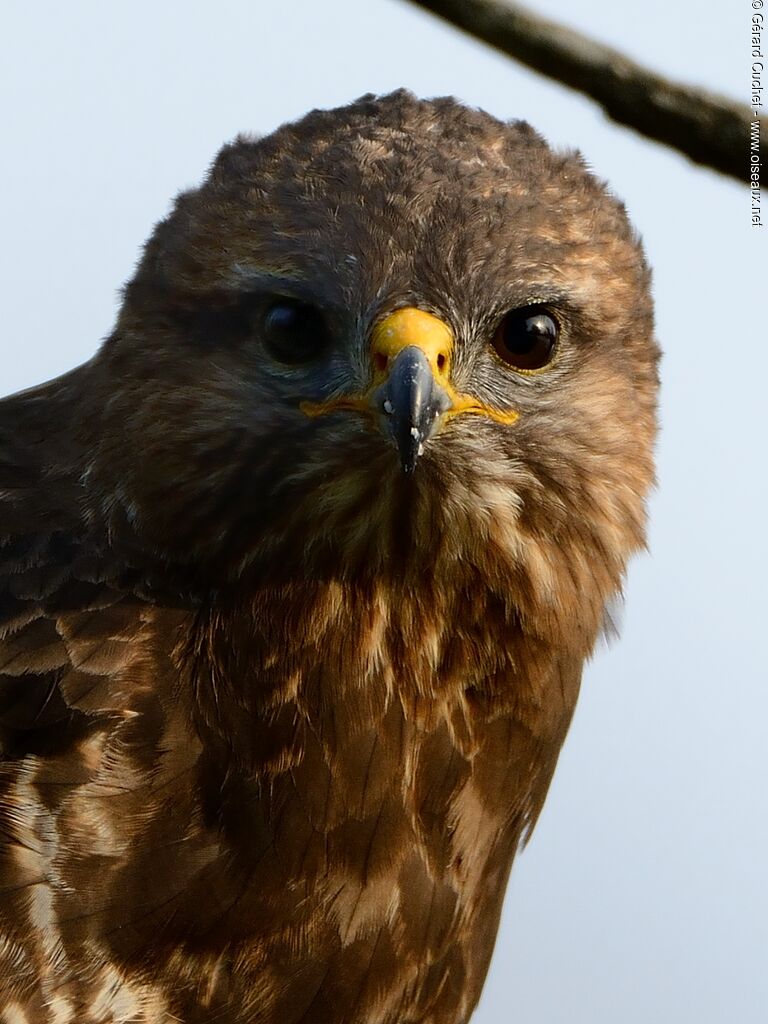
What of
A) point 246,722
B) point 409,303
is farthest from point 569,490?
point 246,722

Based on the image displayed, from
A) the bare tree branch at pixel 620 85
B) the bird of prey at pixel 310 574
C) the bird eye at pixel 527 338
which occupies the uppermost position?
the bare tree branch at pixel 620 85

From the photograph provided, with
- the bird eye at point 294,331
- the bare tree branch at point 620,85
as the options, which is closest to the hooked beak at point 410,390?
the bird eye at point 294,331

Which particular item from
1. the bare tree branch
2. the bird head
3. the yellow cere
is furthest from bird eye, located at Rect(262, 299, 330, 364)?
the bare tree branch

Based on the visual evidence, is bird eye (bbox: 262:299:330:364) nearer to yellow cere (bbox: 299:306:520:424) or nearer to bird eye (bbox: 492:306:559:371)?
yellow cere (bbox: 299:306:520:424)

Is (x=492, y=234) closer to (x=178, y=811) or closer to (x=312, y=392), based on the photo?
(x=312, y=392)

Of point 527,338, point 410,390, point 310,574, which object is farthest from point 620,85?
point 310,574

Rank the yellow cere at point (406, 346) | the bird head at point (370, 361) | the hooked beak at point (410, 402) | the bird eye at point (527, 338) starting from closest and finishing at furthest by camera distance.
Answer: the hooked beak at point (410, 402)
the yellow cere at point (406, 346)
the bird head at point (370, 361)
the bird eye at point (527, 338)

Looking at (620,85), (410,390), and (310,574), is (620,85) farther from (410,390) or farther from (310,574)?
(310,574)

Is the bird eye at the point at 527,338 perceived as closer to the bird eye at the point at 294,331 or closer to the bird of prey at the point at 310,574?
the bird of prey at the point at 310,574
